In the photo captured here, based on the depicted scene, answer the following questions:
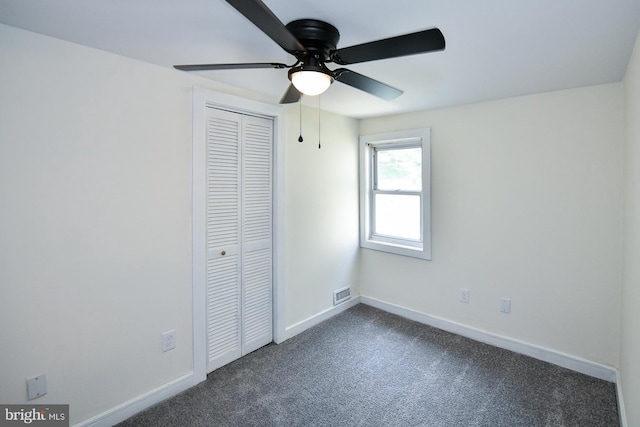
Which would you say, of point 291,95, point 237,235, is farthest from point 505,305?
point 291,95

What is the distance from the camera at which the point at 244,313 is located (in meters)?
2.69

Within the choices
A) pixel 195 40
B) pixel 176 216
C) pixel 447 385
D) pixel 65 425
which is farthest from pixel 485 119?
pixel 65 425

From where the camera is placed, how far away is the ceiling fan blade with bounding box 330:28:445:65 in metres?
1.17

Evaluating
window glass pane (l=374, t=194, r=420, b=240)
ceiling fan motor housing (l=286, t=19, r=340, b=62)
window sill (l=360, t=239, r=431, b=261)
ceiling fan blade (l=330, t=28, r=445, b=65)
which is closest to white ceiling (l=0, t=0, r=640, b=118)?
ceiling fan motor housing (l=286, t=19, r=340, b=62)

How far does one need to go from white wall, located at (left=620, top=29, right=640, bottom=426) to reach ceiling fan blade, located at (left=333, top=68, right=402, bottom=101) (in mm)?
1230

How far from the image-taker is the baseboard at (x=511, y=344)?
2.38 meters

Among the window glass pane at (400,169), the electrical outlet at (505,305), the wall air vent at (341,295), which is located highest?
the window glass pane at (400,169)

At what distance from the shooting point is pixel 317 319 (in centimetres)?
328

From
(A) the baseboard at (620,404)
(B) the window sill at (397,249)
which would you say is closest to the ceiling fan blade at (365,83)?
(B) the window sill at (397,249)

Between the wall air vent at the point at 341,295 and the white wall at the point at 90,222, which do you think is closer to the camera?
the white wall at the point at 90,222

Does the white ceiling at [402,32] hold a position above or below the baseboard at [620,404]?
above

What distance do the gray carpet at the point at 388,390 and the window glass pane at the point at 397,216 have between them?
3.84ft

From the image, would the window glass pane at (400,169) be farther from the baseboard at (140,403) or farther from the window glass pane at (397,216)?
the baseboard at (140,403)

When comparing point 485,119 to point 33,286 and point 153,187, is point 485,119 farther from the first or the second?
point 33,286
